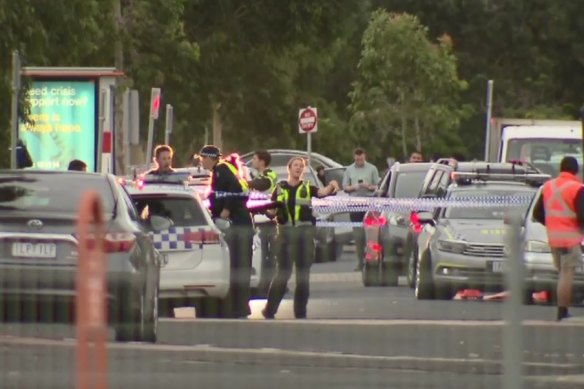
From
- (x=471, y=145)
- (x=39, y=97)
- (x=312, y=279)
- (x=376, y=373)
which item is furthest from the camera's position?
(x=471, y=145)

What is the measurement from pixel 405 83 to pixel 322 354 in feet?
166

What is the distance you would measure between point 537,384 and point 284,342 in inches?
52.7

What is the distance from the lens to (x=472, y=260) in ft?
54.9

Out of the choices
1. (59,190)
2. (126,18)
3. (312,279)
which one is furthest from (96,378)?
(126,18)

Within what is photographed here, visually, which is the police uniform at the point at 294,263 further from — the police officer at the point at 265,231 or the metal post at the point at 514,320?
the metal post at the point at 514,320

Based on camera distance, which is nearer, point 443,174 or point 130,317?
point 130,317

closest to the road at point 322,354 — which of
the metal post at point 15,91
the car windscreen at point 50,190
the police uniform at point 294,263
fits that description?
the car windscreen at point 50,190

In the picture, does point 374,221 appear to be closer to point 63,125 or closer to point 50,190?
point 63,125

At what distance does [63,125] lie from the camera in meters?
31.0

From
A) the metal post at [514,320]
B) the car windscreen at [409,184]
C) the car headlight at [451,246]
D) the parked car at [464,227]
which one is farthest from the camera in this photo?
the car windscreen at [409,184]

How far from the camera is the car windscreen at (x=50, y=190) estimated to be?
13.9 m

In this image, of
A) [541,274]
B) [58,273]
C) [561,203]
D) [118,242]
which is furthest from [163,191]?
[58,273]

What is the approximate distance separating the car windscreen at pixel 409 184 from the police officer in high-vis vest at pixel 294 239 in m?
7.86

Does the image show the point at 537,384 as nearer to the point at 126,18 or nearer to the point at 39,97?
the point at 39,97
